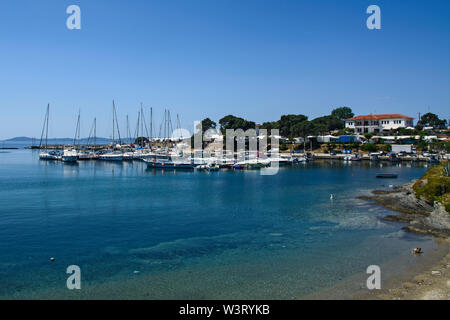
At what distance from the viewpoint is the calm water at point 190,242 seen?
18156 millimetres

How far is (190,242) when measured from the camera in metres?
25.3

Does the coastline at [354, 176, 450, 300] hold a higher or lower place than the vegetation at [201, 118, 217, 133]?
lower

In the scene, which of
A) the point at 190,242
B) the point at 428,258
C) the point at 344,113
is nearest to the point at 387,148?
the point at 344,113

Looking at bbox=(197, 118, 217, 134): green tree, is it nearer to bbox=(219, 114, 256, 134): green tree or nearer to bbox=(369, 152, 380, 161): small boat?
bbox=(219, 114, 256, 134): green tree

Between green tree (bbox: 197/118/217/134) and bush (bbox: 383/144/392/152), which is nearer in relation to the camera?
bush (bbox: 383/144/392/152)

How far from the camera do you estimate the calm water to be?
18156mm

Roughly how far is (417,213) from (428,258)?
44.4 feet

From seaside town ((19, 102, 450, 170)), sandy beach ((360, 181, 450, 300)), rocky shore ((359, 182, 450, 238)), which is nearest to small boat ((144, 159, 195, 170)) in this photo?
seaside town ((19, 102, 450, 170))

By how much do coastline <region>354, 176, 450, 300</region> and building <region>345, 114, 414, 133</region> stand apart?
3759 inches

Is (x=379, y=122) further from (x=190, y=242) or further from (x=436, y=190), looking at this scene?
(x=190, y=242)

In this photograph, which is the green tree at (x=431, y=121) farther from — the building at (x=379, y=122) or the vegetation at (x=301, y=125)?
the vegetation at (x=301, y=125)

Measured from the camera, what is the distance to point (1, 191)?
159 ft

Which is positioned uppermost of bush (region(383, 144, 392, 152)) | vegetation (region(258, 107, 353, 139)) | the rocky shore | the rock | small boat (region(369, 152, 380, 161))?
vegetation (region(258, 107, 353, 139))

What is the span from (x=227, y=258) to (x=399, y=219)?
61.6ft
